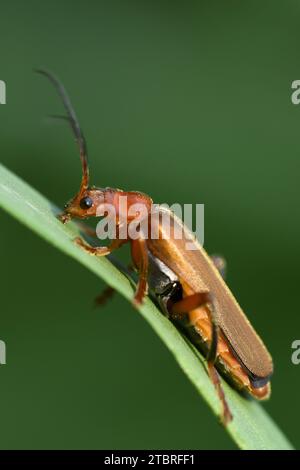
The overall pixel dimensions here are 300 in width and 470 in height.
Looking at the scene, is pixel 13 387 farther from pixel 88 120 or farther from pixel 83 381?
pixel 88 120

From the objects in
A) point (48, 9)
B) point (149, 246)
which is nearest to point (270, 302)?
point (149, 246)

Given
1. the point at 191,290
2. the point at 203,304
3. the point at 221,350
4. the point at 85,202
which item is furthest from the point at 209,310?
the point at 85,202

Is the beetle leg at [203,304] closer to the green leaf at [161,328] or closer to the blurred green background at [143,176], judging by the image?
the green leaf at [161,328]

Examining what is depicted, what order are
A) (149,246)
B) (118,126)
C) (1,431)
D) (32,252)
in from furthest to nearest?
(32,252) → (118,126) → (1,431) → (149,246)

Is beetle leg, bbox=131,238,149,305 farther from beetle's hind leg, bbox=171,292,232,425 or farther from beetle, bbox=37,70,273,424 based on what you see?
beetle's hind leg, bbox=171,292,232,425

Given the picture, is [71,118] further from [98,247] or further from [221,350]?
[221,350]

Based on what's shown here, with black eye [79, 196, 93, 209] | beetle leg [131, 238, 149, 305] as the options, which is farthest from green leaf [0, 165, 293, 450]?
black eye [79, 196, 93, 209]
